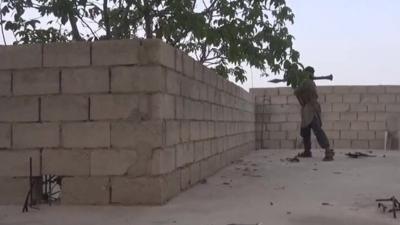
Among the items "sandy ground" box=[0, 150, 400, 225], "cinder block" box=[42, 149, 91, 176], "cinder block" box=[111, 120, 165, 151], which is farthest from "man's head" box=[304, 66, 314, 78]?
"cinder block" box=[42, 149, 91, 176]

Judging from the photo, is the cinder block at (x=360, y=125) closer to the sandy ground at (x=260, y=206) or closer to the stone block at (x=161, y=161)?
the sandy ground at (x=260, y=206)

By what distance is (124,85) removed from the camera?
16.7 feet

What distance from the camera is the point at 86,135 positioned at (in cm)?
512

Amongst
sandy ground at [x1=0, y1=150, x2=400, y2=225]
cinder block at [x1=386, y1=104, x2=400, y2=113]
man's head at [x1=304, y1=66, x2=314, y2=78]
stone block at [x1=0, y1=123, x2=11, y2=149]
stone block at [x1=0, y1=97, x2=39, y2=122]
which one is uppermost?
man's head at [x1=304, y1=66, x2=314, y2=78]

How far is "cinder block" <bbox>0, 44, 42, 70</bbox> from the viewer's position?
5227mm

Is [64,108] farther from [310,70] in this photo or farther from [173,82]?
[310,70]

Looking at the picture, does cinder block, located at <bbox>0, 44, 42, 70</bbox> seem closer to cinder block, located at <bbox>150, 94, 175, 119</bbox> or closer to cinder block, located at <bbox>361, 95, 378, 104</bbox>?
cinder block, located at <bbox>150, 94, 175, 119</bbox>

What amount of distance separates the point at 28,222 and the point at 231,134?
596 cm

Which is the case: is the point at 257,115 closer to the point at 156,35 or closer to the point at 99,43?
the point at 156,35

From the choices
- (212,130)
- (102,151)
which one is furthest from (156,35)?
(102,151)

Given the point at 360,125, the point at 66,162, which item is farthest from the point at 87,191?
the point at 360,125

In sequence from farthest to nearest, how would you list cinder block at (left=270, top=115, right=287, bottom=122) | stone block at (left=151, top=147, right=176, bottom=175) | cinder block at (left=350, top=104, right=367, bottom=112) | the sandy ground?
cinder block at (left=270, top=115, right=287, bottom=122)
cinder block at (left=350, top=104, right=367, bottom=112)
stone block at (left=151, top=147, right=176, bottom=175)
the sandy ground

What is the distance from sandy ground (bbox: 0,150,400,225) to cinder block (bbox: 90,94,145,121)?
2.85 feet

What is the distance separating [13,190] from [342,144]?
10.5m
